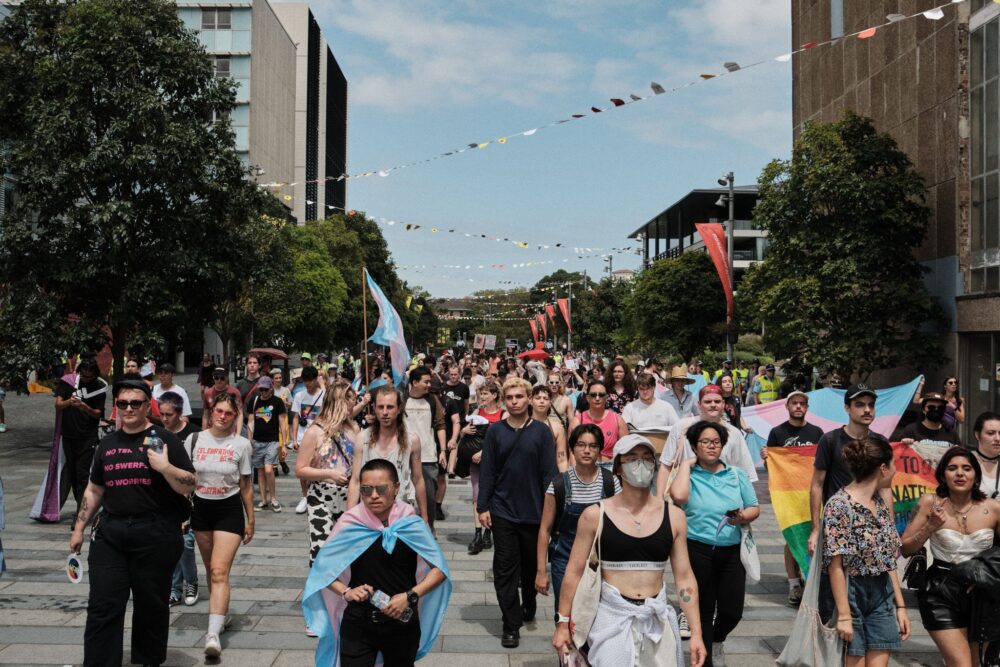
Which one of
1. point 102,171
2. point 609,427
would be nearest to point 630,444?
point 609,427

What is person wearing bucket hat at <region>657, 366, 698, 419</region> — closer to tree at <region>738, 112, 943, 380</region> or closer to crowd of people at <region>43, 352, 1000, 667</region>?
crowd of people at <region>43, 352, 1000, 667</region>

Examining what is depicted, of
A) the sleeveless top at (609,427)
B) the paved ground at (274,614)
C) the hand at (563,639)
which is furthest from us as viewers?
the sleeveless top at (609,427)

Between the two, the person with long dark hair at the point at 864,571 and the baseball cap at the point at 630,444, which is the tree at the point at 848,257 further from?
the baseball cap at the point at 630,444

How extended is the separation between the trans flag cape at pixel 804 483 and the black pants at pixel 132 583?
173 inches

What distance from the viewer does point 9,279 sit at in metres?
17.5

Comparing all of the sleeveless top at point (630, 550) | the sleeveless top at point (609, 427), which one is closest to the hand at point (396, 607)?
the sleeveless top at point (630, 550)

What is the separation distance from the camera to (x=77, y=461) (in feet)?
33.8

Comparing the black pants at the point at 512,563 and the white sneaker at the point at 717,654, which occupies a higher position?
the black pants at the point at 512,563

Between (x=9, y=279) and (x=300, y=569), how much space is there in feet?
40.1

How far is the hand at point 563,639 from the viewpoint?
4.09 metres

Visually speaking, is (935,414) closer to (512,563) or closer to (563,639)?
(512,563)

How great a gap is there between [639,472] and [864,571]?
1.39 metres

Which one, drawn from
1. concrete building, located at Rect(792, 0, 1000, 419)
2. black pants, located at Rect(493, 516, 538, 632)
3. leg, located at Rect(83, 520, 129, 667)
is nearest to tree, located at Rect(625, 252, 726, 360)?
concrete building, located at Rect(792, 0, 1000, 419)

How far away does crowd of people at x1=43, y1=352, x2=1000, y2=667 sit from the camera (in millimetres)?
4102
